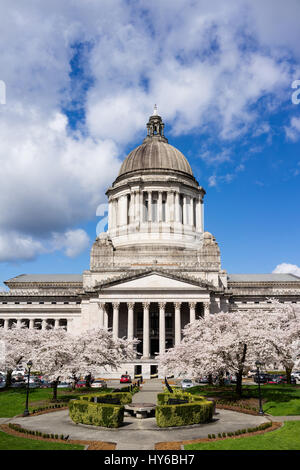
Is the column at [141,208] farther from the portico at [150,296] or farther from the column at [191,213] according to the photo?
the portico at [150,296]

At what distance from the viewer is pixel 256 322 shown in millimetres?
36438

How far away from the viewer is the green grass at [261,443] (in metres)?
19.4

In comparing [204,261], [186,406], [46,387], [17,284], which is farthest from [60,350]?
[17,284]

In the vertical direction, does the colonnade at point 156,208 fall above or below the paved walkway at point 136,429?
above

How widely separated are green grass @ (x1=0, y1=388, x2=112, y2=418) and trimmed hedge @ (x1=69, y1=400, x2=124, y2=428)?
7155mm

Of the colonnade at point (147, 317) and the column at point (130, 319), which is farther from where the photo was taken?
the column at point (130, 319)

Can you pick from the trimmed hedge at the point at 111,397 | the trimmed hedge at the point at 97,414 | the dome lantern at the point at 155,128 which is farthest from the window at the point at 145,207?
the trimmed hedge at the point at 97,414

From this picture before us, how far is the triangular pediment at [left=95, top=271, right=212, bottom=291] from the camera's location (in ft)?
222

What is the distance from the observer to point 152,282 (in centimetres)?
6812

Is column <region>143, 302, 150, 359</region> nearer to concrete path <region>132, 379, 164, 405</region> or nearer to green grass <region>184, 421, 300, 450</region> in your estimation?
concrete path <region>132, 379, 164, 405</region>

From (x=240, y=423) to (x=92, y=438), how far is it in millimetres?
10025

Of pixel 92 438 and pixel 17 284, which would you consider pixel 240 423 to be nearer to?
pixel 92 438

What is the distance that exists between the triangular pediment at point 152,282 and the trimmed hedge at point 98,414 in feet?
138

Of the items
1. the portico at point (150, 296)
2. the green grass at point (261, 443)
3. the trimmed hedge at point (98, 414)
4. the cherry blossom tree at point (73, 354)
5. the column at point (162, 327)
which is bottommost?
the green grass at point (261, 443)
